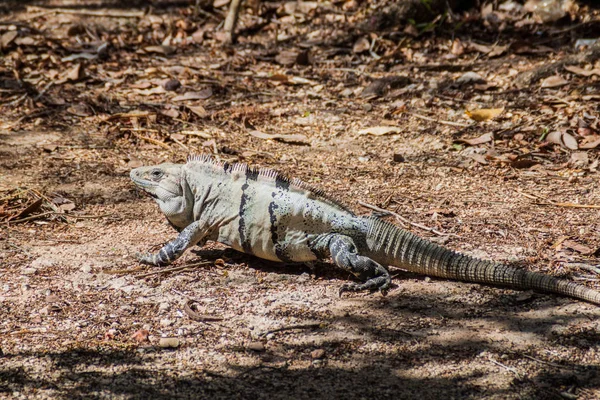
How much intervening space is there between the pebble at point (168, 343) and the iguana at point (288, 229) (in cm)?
103

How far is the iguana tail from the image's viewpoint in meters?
4.32

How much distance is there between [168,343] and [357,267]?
52.1 inches

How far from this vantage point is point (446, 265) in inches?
181

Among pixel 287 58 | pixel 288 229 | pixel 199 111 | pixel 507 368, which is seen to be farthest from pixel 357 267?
pixel 287 58

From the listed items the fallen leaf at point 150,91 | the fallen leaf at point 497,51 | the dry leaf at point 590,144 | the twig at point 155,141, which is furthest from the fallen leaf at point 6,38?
the dry leaf at point 590,144

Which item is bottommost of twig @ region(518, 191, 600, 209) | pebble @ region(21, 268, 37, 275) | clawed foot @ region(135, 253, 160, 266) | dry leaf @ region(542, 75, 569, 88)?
pebble @ region(21, 268, 37, 275)

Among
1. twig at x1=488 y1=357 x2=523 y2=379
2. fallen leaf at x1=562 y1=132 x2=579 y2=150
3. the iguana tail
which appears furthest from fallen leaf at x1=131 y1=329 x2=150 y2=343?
fallen leaf at x1=562 y1=132 x2=579 y2=150

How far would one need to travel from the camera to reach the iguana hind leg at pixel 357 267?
15.0 feet

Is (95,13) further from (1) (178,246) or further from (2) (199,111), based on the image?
(1) (178,246)

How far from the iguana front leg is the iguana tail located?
3.83ft

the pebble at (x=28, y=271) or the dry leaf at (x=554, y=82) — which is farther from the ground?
the dry leaf at (x=554, y=82)

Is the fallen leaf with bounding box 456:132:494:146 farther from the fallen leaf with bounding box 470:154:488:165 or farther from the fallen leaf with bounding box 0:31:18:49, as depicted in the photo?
the fallen leaf with bounding box 0:31:18:49

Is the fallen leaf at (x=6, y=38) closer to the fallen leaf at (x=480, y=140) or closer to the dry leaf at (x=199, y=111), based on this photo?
the dry leaf at (x=199, y=111)

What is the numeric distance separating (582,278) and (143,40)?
7168 mm
